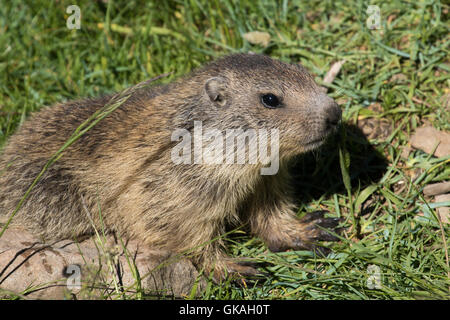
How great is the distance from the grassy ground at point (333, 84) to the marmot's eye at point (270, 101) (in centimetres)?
95

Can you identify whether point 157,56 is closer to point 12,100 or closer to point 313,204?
point 12,100

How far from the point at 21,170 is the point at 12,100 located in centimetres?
245

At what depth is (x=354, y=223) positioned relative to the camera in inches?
218

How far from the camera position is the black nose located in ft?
15.5

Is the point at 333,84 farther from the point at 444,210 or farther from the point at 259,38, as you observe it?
the point at 444,210

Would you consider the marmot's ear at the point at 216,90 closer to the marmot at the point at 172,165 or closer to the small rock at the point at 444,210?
Answer: the marmot at the point at 172,165

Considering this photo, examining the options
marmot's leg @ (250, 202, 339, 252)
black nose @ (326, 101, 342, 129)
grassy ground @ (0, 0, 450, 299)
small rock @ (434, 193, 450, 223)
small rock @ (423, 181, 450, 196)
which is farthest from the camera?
marmot's leg @ (250, 202, 339, 252)

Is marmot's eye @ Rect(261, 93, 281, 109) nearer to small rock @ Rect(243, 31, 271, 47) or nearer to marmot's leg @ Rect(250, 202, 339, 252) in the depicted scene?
marmot's leg @ Rect(250, 202, 339, 252)

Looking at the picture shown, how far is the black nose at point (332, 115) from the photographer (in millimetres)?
4727

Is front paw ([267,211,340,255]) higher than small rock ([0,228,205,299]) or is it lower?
lower

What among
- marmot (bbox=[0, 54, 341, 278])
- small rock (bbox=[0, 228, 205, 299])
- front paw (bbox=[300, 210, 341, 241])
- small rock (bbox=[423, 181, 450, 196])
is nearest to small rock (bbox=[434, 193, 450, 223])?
small rock (bbox=[423, 181, 450, 196])

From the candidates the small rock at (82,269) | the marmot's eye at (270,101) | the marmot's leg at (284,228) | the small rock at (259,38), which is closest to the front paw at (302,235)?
the marmot's leg at (284,228)

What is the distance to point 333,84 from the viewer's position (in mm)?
6777
